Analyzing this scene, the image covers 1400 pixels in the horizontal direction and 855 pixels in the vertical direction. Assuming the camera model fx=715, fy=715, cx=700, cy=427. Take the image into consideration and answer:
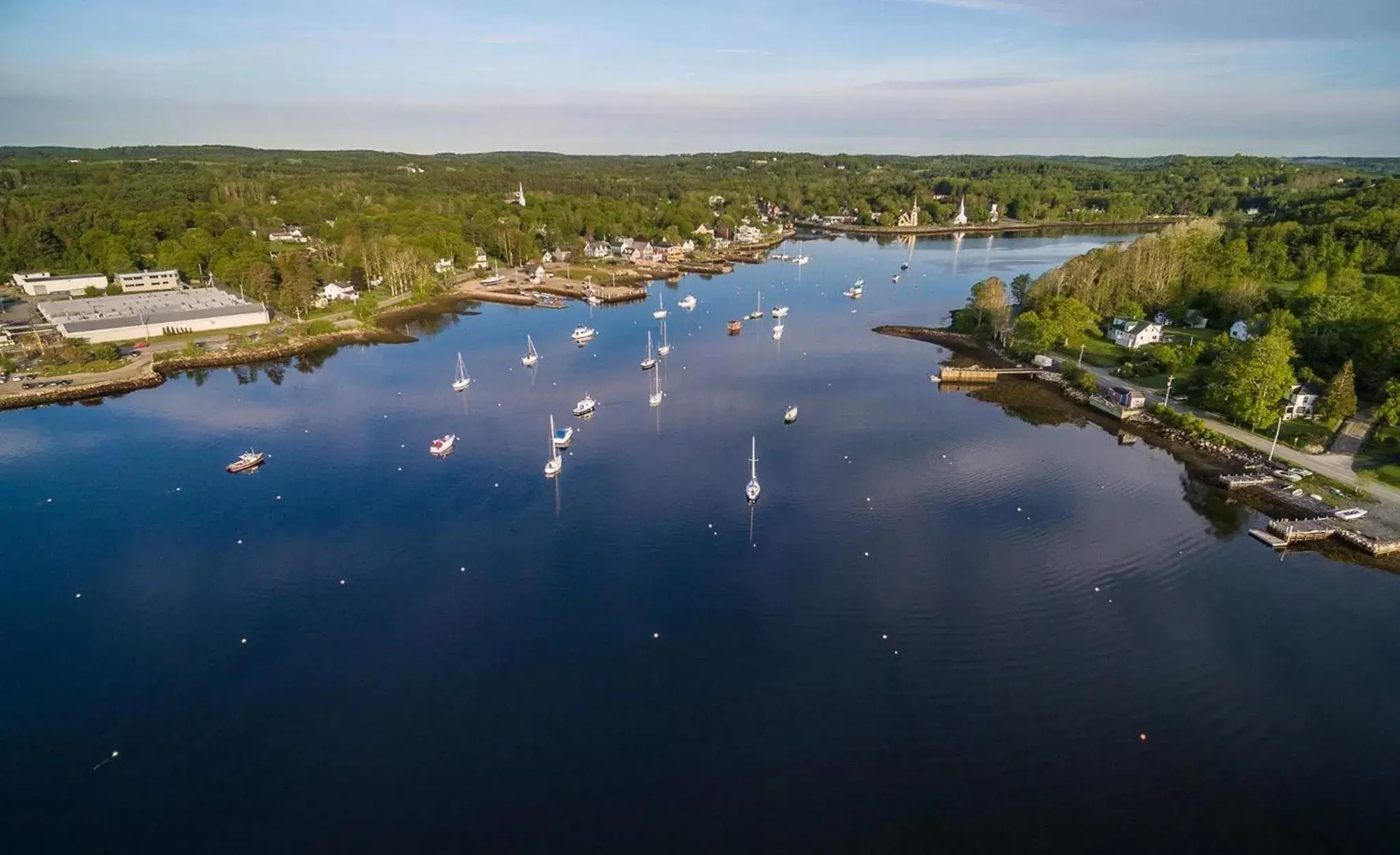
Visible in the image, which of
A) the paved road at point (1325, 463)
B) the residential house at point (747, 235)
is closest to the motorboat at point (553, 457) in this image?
the paved road at point (1325, 463)

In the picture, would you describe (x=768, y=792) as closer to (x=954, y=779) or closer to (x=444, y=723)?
(x=954, y=779)

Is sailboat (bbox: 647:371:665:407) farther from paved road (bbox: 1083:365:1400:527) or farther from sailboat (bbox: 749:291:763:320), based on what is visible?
paved road (bbox: 1083:365:1400:527)

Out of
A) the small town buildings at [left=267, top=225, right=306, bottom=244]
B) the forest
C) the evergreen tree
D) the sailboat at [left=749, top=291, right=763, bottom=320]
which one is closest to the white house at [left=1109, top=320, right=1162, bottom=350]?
the evergreen tree

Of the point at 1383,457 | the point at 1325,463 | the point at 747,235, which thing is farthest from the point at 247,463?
the point at 747,235

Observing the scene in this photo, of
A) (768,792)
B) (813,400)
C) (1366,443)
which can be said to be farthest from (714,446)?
(1366,443)

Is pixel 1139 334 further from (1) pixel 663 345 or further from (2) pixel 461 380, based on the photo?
(2) pixel 461 380
